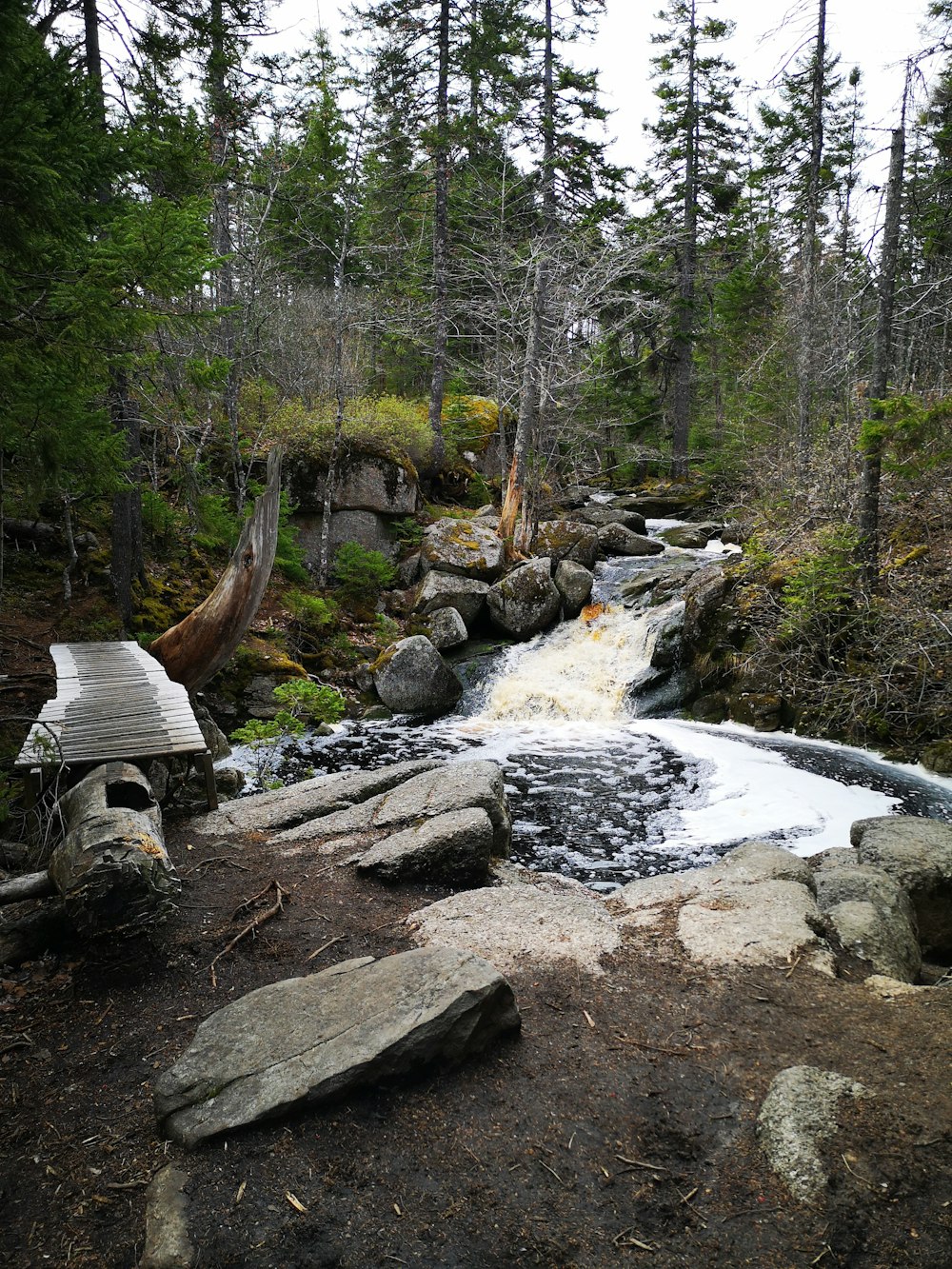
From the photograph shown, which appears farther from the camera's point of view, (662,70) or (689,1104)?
(662,70)

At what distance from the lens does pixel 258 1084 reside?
2.78m

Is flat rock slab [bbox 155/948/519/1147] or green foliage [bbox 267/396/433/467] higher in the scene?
green foliage [bbox 267/396/433/467]

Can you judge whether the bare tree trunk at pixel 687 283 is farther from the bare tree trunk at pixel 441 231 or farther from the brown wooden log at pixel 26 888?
the brown wooden log at pixel 26 888

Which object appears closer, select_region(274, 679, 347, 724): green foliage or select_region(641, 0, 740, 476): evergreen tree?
select_region(274, 679, 347, 724): green foliage

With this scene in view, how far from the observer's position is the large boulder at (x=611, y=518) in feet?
66.2

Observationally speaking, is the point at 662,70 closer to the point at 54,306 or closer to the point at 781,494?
the point at 781,494

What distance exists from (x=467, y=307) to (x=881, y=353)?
1241cm

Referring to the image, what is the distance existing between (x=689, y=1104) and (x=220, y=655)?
831cm

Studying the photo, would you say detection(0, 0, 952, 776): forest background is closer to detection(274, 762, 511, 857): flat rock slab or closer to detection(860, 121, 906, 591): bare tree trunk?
detection(860, 121, 906, 591): bare tree trunk

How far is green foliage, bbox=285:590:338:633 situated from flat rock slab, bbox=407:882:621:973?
373 inches

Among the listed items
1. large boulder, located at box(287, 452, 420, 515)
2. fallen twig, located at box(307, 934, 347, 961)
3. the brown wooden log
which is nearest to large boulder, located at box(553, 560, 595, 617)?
large boulder, located at box(287, 452, 420, 515)

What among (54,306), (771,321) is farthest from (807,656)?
(771,321)

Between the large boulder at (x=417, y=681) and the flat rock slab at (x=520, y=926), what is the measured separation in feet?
24.3

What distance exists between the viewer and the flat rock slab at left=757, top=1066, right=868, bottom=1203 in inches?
97.1
